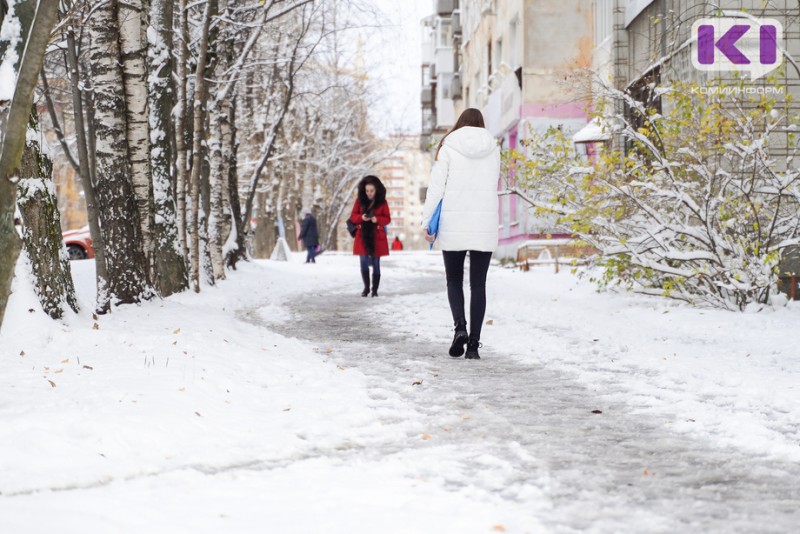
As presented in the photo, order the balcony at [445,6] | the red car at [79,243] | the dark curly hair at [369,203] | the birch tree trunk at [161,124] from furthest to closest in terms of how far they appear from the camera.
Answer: the balcony at [445,6] → the red car at [79,243] → the dark curly hair at [369,203] → the birch tree trunk at [161,124]

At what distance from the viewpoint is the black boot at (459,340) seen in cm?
759

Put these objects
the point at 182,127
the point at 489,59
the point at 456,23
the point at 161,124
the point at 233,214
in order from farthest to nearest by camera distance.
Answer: the point at 456,23
the point at 489,59
the point at 233,214
the point at 182,127
the point at 161,124

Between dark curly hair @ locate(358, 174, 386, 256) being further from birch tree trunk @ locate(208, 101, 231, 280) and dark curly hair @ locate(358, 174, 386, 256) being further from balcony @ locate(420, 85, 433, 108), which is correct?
balcony @ locate(420, 85, 433, 108)

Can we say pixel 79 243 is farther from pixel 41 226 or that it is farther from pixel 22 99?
pixel 22 99

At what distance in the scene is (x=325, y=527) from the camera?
10.7 ft

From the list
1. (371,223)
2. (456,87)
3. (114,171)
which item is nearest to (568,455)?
(114,171)

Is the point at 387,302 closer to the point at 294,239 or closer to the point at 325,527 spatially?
the point at 325,527

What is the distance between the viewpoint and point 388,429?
4840 millimetres

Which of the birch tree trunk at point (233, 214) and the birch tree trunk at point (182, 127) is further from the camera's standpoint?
the birch tree trunk at point (233, 214)

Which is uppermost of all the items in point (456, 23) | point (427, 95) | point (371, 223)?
point (456, 23)

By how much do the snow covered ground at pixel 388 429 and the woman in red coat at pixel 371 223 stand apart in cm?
489

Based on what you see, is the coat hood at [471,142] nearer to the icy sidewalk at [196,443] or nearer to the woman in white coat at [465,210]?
the woman in white coat at [465,210]

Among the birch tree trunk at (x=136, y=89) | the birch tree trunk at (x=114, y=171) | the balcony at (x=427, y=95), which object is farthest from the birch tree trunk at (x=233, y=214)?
Answer: the balcony at (x=427, y=95)

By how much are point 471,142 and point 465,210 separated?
55 centimetres
